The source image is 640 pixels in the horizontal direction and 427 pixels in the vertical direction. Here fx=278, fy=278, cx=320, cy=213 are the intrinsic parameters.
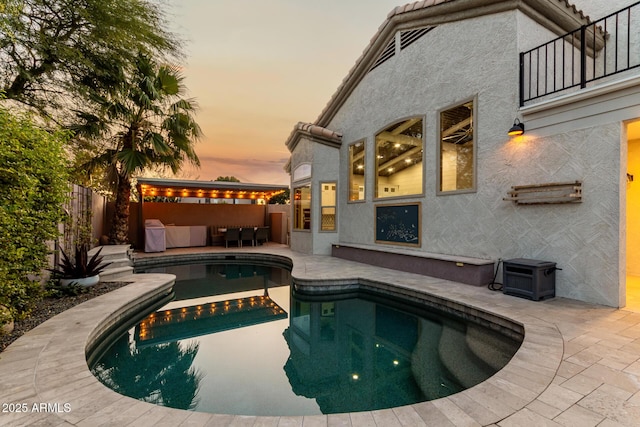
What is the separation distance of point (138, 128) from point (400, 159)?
24.9ft

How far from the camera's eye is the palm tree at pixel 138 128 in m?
7.38

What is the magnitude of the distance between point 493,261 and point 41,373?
22.0 ft

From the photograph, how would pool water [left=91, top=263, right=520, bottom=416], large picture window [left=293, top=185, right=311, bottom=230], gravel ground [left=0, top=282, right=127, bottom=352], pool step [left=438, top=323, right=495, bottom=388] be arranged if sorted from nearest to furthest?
pool water [left=91, top=263, right=520, bottom=416] < pool step [left=438, top=323, right=495, bottom=388] < gravel ground [left=0, top=282, right=127, bottom=352] < large picture window [left=293, top=185, right=311, bottom=230]

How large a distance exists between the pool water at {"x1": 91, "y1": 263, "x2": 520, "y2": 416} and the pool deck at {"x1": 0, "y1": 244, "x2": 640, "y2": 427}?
477mm

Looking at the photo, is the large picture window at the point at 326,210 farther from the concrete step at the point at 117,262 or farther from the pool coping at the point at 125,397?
the pool coping at the point at 125,397

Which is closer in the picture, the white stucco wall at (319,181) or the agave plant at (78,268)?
the agave plant at (78,268)

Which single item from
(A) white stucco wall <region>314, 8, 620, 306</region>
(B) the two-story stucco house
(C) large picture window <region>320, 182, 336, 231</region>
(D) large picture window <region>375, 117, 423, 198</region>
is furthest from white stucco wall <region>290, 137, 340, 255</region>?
(A) white stucco wall <region>314, 8, 620, 306</region>

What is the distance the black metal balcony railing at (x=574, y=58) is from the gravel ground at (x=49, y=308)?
27.1 ft

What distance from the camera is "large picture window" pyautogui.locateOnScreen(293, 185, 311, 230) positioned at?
10281mm

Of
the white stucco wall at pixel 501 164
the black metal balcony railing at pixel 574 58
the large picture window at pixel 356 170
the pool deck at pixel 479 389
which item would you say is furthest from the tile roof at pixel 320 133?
the pool deck at pixel 479 389

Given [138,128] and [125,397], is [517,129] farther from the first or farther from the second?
[138,128]

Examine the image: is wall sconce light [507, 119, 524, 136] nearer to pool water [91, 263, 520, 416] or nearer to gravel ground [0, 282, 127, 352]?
pool water [91, 263, 520, 416]

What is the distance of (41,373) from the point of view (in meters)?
2.42

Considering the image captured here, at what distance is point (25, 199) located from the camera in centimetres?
313
